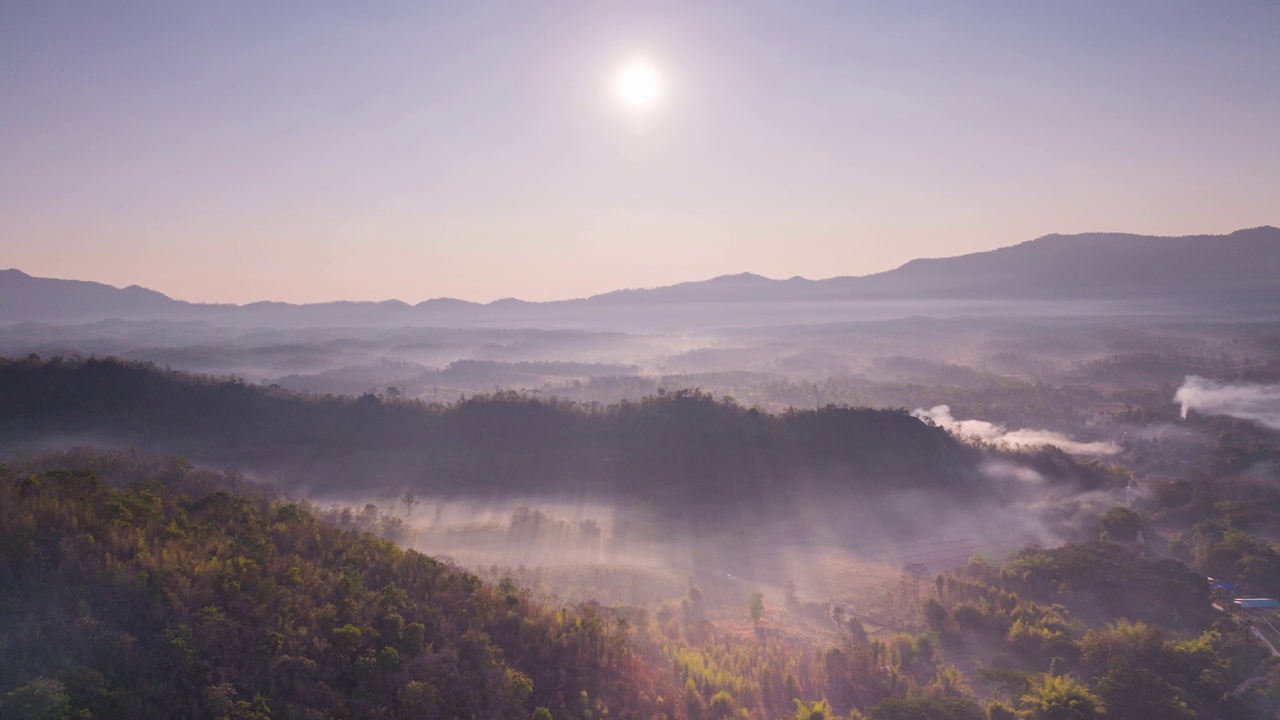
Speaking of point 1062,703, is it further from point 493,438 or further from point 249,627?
point 493,438

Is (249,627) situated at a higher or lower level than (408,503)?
higher

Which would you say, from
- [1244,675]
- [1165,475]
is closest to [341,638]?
[1244,675]

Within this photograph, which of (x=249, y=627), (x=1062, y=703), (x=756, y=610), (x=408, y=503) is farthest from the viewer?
(x=408, y=503)

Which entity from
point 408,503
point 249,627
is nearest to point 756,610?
point 249,627

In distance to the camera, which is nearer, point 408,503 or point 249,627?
point 249,627

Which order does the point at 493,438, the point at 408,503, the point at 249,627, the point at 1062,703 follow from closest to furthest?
1. the point at 249,627
2. the point at 1062,703
3. the point at 408,503
4. the point at 493,438

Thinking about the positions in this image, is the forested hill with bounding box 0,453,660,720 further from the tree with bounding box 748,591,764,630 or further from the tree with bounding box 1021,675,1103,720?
the tree with bounding box 1021,675,1103,720

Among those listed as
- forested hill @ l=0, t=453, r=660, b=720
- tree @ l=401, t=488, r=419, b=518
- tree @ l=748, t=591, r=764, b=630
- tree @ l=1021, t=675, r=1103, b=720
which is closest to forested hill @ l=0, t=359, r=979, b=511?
tree @ l=401, t=488, r=419, b=518
